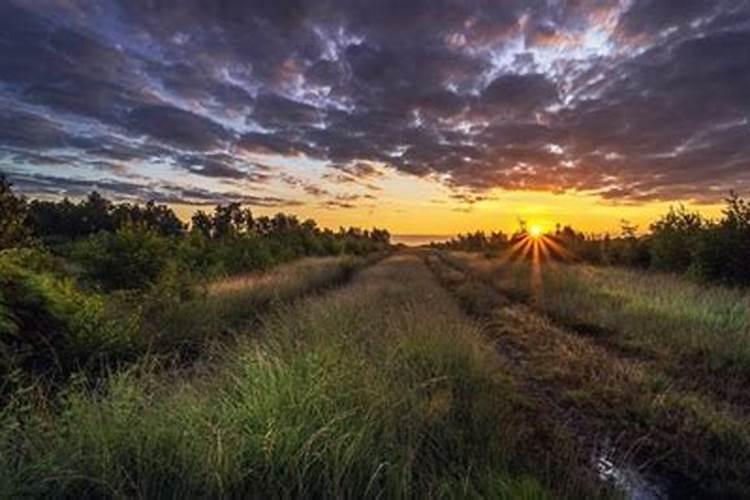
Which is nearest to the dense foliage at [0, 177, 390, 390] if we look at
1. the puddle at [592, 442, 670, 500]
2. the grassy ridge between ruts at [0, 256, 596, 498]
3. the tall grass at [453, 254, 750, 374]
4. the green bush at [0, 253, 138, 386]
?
the green bush at [0, 253, 138, 386]

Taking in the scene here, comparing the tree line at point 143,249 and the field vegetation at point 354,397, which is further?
the tree line at point 143,249

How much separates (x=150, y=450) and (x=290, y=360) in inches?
94.9

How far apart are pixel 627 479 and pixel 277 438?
3.52 metres

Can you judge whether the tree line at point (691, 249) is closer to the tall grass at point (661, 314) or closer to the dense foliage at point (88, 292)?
the tall grass at point (661, 314)

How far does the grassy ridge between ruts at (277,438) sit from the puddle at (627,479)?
758 mm

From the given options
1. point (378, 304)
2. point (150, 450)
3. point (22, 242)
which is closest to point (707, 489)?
point (150, 450)

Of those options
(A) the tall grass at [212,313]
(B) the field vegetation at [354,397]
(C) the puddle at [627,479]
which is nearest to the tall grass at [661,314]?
(B) the field vegetation at [354,397]

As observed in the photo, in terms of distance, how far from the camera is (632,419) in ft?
27.8

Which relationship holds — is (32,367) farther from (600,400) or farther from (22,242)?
(600,400)

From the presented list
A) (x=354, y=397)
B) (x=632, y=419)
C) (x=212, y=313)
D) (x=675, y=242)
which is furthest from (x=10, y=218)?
(x=675, y=242)

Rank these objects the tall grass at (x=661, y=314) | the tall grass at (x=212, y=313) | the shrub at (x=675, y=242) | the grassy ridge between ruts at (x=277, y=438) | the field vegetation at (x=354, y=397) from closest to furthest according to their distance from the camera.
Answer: the grassy ridge between ruts at (x=277, y=438) → the field vegetation at (x=354, y=397) → the tall grass at (x=661, y=314) → the tall grass at (x=212, y=313) → the shrub at (x=675, y=242)

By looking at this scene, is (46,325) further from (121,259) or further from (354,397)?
(121,259)

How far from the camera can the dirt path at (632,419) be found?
6.62 m

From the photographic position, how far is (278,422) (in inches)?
231
